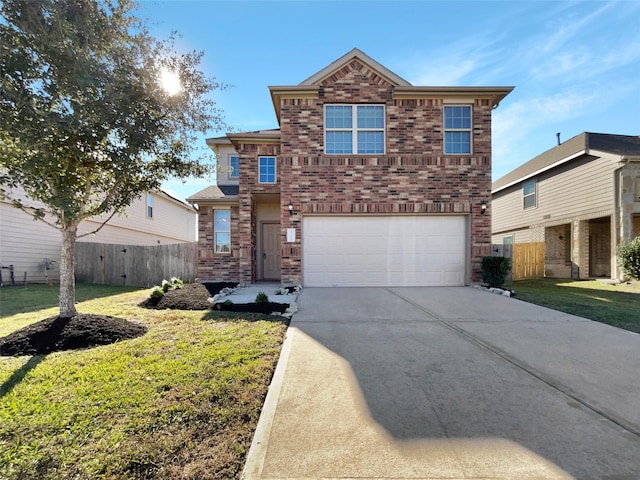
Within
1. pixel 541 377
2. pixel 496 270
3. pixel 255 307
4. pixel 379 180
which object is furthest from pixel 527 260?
pixel 255 307

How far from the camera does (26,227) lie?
472 inches

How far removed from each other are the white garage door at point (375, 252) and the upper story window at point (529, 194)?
10.5 metres

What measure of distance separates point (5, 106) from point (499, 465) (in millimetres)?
6190

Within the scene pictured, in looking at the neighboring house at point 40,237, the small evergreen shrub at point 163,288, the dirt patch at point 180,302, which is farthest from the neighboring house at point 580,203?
the neighboring house at point 40,237

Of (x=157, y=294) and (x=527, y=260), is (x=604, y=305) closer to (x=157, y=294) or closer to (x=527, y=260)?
(x=527, y=260)

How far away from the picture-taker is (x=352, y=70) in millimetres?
9953

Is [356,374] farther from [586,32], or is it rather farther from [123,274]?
[123,274]

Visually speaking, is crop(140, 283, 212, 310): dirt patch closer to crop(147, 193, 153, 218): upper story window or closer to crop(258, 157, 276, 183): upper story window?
crop(258, 157, 276, 183): upper story window

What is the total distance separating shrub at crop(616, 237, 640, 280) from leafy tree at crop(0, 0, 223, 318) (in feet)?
50.2

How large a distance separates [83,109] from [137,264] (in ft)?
32.7

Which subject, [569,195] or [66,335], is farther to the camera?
[569,195]

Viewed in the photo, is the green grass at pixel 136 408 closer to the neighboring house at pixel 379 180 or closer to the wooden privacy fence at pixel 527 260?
the neighboring house at pixel 379 180

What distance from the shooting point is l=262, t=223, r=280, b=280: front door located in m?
12.5

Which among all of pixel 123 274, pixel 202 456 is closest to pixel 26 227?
pixel 123 274
